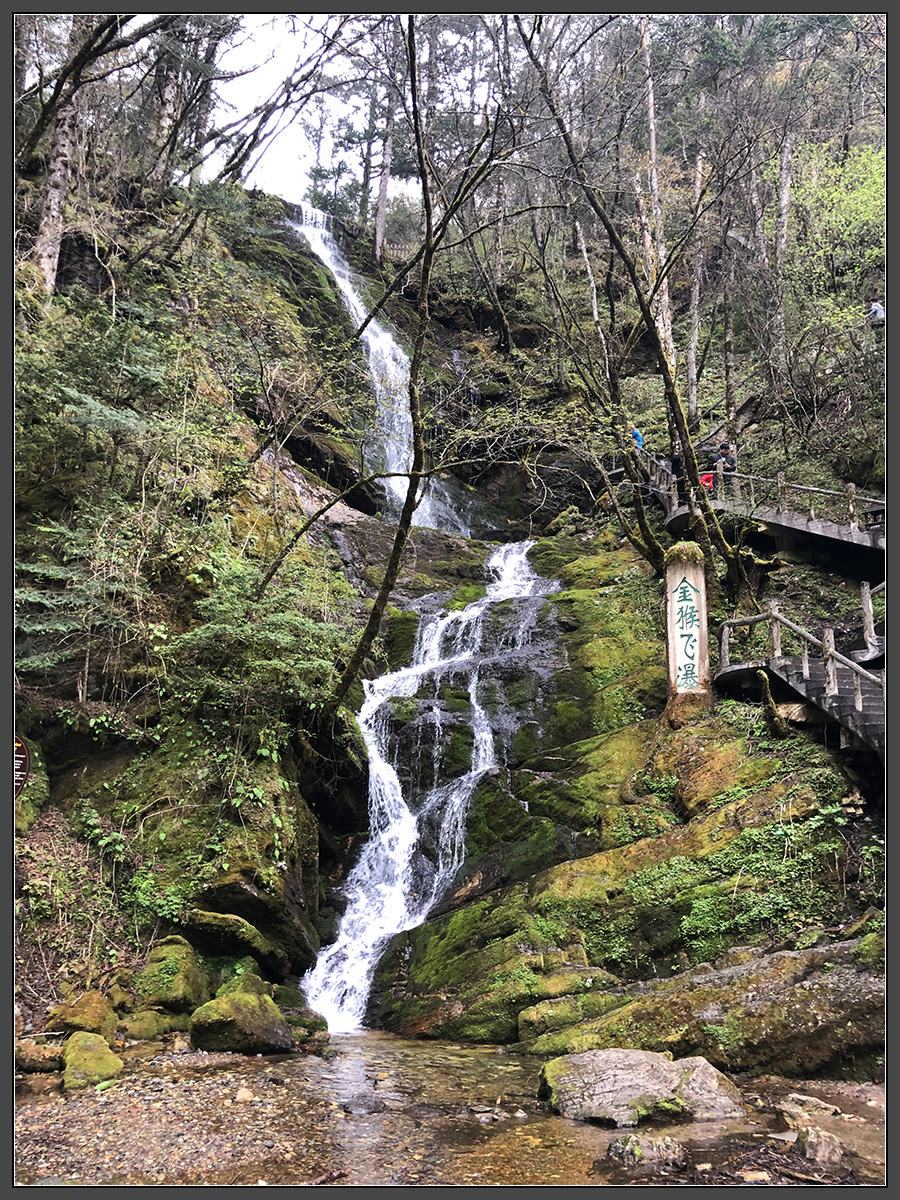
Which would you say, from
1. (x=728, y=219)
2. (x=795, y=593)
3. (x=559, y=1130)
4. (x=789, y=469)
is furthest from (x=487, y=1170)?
(x=728, y=219)

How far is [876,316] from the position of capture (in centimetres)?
1370

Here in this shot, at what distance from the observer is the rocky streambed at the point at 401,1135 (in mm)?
4039

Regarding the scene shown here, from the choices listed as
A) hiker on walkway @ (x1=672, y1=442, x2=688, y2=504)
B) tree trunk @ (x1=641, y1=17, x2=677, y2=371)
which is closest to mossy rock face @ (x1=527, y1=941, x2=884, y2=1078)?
tree trunk @ (x1=641, y1=17, x2=677, y2=371)

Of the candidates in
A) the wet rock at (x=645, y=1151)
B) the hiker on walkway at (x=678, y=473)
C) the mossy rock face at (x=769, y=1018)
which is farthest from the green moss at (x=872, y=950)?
the hiker on walkway at (x=678, y=473)

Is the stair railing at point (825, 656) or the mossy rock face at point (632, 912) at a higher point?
the stair railing at point (825, 656)

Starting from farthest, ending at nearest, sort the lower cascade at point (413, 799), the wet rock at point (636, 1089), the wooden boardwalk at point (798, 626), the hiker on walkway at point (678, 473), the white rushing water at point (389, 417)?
the white rushing water at point (389, 417) < the hiker on walkway at point (678, 473) < the lower cascade at point (413, 799) < the wooden boardwalk at point (798, 626) < the wet rock at point (636, 1089)

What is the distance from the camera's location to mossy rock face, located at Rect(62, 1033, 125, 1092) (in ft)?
17.4

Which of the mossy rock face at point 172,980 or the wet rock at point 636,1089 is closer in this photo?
the wet rock at point 636,1089

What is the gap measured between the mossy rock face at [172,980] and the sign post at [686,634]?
6700 mm

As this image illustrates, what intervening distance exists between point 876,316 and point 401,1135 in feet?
50.5

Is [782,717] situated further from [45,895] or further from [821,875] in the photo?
[45,895]

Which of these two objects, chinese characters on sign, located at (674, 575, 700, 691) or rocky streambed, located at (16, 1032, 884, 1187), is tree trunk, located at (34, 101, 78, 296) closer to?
chinese characters on sign, located at (674, 575, 700, 691)

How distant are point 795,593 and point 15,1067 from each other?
13.6m

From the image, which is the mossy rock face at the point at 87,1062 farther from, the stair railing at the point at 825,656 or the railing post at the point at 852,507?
the railing post at the point at 852,507
